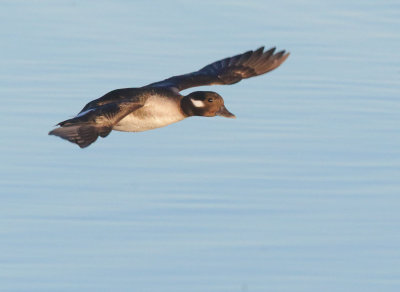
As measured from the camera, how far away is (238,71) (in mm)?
19859

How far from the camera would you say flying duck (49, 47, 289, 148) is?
53.8 ft

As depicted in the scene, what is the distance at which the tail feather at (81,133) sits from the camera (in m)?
16.0

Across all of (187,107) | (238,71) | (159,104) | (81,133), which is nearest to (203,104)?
(187,107)

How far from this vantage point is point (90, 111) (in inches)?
671

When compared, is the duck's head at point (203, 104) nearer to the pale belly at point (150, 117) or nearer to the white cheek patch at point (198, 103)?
the white cheek patch at point (198, 103)

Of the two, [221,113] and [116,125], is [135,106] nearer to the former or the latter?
[116,125]

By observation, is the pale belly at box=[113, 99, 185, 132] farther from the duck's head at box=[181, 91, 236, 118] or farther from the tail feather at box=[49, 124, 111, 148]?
the tail feather at box=[49, 124, 111, 148]

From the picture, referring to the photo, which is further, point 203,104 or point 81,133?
point 203,104

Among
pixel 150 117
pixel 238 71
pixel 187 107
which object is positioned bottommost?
pixel 150 117

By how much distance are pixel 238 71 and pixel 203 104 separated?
1.01m

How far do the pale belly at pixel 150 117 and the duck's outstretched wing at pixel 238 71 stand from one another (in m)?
0.77

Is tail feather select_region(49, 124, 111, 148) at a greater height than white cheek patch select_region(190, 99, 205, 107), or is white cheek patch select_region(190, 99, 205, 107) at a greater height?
white cheek patch select_region(190, 99, 205, 107)

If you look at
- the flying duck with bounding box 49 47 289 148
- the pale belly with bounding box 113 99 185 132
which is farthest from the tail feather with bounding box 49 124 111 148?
the pale belly with bounding box 113 99 185 132

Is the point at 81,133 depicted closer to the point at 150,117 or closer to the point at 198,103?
the point at 150,117
